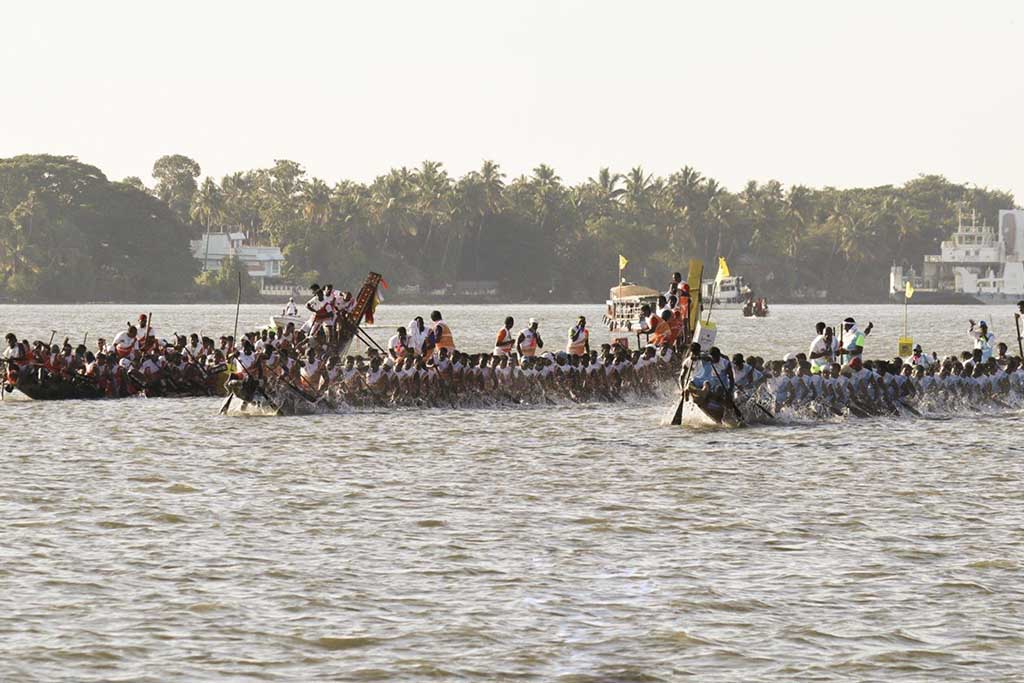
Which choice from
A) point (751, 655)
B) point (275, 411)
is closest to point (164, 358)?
point (275, 411)

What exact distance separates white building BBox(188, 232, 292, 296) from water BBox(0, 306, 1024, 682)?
155 m

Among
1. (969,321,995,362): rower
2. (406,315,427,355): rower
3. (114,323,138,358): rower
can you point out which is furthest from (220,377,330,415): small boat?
(969,321,995,362): rower

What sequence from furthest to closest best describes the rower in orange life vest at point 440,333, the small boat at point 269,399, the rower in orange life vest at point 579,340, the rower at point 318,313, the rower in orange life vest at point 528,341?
the rower at point 318,313 < the rower in orange life vest at point 579,340 < the rower in orange life vest at point 528,341 < the rower in orange life vest at point 440,333 < the small boat at point 269,399

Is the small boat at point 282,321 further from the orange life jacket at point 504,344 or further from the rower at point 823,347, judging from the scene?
the rower at point 823,347

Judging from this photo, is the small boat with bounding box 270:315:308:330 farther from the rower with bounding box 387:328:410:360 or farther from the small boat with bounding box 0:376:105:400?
the small boat with bounding box 0:376:105:400

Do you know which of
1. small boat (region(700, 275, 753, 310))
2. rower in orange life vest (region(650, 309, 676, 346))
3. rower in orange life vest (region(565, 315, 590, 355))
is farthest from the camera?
small boat (region(700, 275, 753, 310))

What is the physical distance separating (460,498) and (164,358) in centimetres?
2149

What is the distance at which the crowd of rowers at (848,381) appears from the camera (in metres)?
34.1

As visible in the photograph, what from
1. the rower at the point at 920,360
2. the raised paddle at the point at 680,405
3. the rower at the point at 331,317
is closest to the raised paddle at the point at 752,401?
the raised paddle at the point at 680,405

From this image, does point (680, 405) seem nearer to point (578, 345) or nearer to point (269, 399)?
point (578, 345)

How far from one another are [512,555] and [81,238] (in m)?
160

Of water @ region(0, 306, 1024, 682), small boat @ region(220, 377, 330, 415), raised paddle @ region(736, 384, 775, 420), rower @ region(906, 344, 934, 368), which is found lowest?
water @ region(0, 306, 1024, 682)

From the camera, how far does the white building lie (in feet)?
620

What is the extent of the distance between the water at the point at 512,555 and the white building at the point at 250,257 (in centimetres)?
15490
